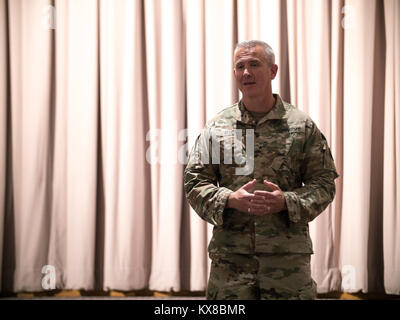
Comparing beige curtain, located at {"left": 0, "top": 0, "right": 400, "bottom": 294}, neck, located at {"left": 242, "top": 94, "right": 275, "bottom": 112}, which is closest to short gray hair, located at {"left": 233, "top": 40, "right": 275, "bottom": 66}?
neck, located at {"left": 242, "top": 94, "right": 275, "bottom": 112}

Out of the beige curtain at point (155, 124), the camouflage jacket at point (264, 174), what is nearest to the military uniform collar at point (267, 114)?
the camouflage jacket at point (264, 174)

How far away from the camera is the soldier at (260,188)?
45.2 inches

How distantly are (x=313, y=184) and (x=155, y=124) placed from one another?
4.16 ft

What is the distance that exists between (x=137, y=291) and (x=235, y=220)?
126 cm

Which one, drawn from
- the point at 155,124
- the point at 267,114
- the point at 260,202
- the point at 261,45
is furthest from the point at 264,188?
the point at 155,124

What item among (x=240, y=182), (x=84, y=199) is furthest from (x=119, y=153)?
(x=240, y=182)

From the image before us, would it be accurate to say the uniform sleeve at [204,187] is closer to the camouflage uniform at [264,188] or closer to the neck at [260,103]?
the camouflage uniform at [264,188]

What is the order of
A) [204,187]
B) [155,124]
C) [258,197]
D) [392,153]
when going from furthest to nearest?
[155,124] → [392,153] → [204,187] → [258,197]

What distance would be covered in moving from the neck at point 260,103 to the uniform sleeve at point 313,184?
15 centimetres

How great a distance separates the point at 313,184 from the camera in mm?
1194

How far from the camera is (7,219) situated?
2285 mm

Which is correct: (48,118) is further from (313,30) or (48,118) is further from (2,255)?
(313,30)

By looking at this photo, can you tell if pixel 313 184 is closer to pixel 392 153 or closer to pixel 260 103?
pixel 260 103

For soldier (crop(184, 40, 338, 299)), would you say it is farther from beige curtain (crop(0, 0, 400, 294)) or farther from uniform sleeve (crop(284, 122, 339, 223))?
beige curtain (crop(0, 0, 400, 294))
